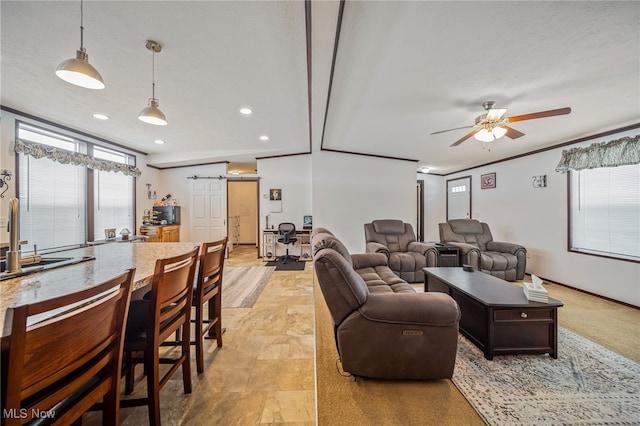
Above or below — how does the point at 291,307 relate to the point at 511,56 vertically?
below

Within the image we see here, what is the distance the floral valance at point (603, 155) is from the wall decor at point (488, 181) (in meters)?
1.46

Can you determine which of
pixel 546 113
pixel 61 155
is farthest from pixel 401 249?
pixel 61 155

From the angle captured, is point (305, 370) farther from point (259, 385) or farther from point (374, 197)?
point (374, 197)

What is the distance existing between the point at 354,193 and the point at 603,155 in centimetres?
388

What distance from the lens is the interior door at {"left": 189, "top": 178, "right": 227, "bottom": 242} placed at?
611 centimetres

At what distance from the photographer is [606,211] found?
3400 mm

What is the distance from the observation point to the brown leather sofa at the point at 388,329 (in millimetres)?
1615

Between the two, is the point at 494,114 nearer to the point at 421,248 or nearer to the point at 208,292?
the point at 421,248

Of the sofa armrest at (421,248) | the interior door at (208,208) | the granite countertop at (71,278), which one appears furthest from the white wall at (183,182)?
the sofa armrest at (421,248)

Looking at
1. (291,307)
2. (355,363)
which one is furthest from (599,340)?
(291,307)

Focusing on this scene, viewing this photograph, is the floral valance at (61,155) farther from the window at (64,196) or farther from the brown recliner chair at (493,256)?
the brown recliner chair at (493,256)

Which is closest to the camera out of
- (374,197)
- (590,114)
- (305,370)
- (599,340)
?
(305,370)

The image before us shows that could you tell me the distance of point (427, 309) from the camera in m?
1.61

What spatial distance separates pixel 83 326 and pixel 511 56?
3080 millimetres
